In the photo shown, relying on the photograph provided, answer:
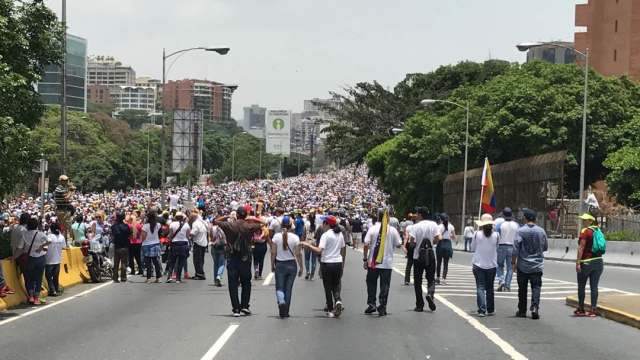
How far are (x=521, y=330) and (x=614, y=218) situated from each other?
31112 millimetres

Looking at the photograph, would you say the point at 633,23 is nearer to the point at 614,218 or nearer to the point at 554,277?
the point at 614,218

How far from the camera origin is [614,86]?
6031cm

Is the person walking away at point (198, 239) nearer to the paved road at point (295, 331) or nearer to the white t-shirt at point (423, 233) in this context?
the paved road at point (295, 331)

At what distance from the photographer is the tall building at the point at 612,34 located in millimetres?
79875

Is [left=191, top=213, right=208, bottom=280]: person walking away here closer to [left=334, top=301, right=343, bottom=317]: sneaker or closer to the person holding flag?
the person holding flag

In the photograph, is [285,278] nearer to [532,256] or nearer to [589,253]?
[532,256]

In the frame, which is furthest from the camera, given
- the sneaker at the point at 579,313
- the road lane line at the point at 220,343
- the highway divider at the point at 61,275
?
the highway divider at the point at 61,275

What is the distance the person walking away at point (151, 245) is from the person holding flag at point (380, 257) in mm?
9480

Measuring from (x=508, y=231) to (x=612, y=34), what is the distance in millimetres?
65999

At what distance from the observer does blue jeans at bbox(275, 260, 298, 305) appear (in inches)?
635

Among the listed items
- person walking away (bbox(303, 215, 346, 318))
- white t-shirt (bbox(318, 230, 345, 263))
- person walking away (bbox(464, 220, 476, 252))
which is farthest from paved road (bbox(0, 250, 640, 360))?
person walking away (bbox(464, 220, 476, 252))

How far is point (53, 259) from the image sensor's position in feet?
67.7

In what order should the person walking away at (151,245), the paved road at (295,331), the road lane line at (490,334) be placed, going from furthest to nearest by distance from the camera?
the person walking away at (151,245) < the paved road at (295,331) < the road lane line at (490,334)

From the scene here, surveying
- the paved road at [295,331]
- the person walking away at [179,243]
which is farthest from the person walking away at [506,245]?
the person walking away at [179,243]
